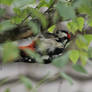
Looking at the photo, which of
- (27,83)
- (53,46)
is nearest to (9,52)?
(27,83)

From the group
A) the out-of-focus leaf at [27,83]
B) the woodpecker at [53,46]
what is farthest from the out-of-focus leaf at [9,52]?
the woodpecker at [53,46]

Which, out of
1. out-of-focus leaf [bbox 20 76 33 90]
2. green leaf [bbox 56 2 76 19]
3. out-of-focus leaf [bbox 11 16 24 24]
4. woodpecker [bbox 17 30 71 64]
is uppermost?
green leaf [bbox 56 2 76 19]

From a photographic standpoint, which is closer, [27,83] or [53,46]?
[27,83]

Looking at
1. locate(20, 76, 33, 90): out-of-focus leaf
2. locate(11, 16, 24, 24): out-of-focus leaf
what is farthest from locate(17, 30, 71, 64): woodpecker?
locate(20, 76, 33, 90): out-of-focus leaf

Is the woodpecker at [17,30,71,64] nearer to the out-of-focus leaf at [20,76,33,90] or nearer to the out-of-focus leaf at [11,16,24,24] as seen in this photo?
the out-of-focus leaf at [11,16,24,24]

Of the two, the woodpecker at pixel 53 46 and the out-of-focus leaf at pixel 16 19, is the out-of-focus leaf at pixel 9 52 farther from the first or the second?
the woodpecker at pixel 53 46

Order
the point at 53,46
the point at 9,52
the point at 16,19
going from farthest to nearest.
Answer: the point at 53,46 → the point at 16,19 → the point at 9,52

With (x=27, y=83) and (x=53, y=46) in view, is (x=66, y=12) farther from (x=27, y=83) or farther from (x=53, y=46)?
(x=53, y=46)

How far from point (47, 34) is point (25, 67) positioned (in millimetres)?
829

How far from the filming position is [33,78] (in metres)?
1.27

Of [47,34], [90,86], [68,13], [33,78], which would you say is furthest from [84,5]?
[90,86]

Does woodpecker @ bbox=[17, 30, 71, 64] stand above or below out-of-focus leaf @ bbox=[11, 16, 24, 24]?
below

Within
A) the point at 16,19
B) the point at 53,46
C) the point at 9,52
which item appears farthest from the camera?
the point at 53,46

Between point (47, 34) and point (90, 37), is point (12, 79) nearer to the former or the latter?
point (47, 34)
